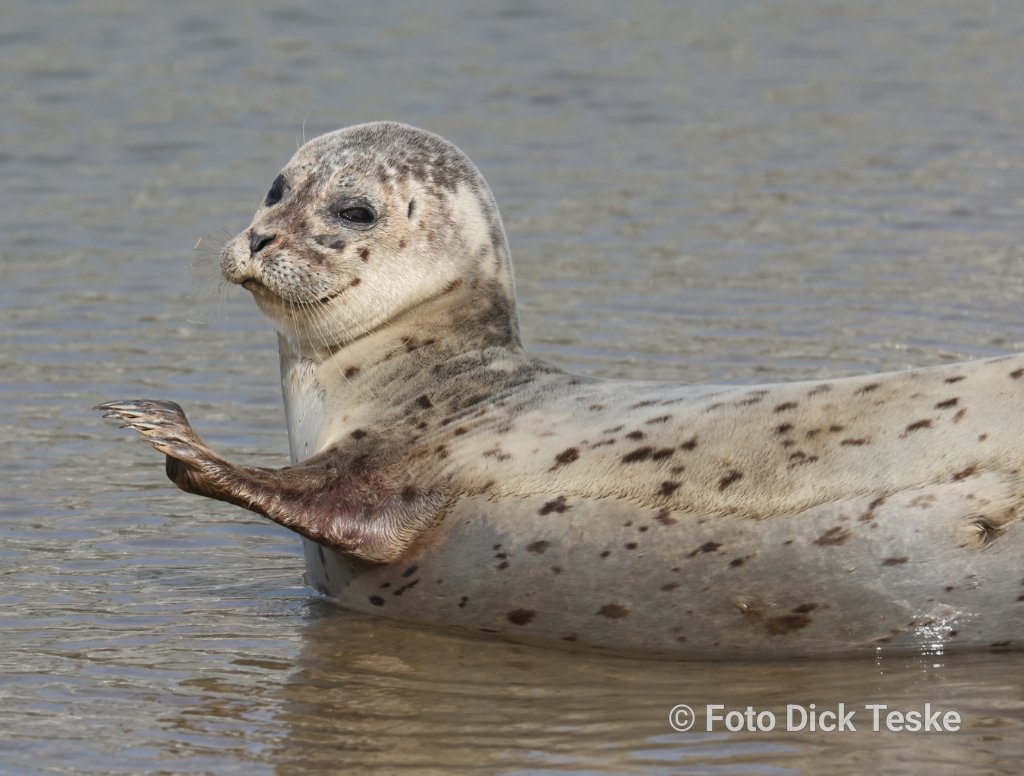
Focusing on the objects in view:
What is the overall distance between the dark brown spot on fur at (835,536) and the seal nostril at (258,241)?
2.29 m

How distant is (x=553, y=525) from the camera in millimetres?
6188

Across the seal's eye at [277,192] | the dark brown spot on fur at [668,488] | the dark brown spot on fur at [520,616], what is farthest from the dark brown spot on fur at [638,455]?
the seal's eye at [277,192]

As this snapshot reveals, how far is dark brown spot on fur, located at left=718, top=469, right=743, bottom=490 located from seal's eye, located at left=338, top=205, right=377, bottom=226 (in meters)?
1.84

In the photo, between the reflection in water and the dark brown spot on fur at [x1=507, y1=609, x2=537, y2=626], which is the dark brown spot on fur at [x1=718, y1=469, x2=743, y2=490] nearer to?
the reflection in water

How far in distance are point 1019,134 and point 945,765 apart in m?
9.23

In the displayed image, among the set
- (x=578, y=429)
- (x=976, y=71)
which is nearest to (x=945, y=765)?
(x=578, y=429)

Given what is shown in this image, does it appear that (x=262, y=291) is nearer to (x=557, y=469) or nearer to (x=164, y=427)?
(x=164, y=427)

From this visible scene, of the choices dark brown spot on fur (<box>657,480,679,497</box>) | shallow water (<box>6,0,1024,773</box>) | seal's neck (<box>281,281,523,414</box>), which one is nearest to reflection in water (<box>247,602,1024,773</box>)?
shallow water (<box>6,0,1024,773</box>)

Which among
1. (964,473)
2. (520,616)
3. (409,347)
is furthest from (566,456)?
(964,473)

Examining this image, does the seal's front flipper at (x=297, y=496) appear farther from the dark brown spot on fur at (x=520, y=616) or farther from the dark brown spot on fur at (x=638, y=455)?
the dark brown spot on fur at (x=638, y=455)

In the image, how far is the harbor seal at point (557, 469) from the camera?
5852 mm

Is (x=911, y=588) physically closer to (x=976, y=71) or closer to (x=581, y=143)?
(x=581, y=143)

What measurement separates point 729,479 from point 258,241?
199cm

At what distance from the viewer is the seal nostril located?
7.08 metres
